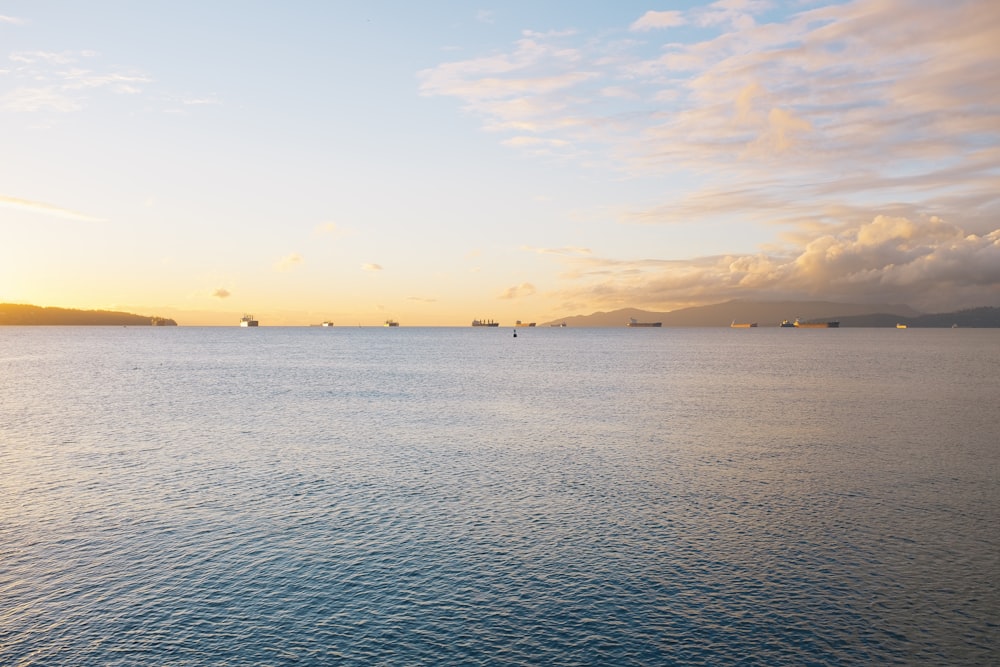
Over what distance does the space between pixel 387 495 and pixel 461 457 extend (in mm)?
16332

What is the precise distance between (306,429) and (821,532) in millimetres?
65324

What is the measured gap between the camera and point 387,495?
182 ft

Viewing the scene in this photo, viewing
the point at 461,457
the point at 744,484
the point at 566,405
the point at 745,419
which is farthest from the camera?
the point at 566,405

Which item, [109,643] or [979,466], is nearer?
[109,643]

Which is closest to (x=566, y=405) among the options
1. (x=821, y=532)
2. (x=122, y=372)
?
(x=821, y=532)

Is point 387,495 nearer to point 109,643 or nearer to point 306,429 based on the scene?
point 109,643

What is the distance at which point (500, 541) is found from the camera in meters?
44.0

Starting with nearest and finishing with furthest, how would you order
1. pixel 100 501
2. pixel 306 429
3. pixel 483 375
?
pixel 100 501, pixel 306 429, pixel 483 375

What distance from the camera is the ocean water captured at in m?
30.9

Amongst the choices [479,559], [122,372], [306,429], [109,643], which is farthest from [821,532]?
[122,372]

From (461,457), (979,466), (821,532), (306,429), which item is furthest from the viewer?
(306,429)

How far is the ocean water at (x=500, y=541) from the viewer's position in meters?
30.9

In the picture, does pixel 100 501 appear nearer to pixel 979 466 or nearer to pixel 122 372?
pixel 979 466

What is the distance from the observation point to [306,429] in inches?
3526
